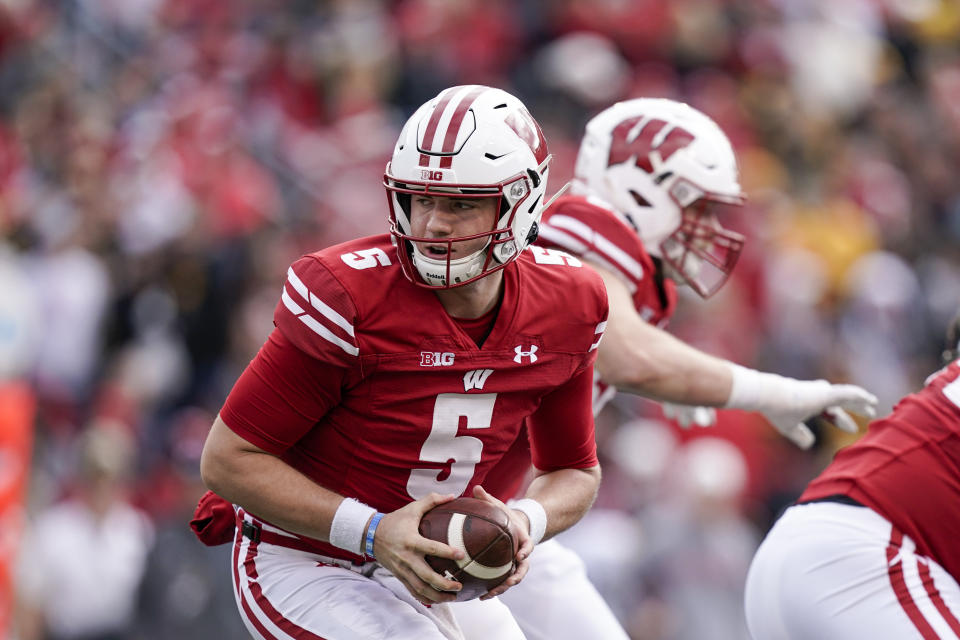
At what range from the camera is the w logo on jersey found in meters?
3.28

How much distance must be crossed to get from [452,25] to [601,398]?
25.4 feet

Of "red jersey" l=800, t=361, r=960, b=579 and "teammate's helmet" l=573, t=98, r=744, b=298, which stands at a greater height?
"teammate's helmet" l=573, t=98, r=744, b=298

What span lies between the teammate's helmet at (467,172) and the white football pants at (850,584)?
112cm

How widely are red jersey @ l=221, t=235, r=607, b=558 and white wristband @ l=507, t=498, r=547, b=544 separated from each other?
159mm

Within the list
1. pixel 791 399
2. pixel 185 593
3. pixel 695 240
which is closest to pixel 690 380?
pixel 791 399

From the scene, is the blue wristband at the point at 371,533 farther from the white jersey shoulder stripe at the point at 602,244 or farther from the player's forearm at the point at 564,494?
the white jersey shoulder stripe at the point at 602,244

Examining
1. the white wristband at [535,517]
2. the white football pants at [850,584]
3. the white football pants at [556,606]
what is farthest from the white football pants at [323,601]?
the white football pants at [850,584]

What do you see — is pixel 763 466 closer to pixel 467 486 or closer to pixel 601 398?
pixel 601 398

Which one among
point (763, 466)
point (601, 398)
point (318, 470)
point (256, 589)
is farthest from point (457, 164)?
point (763, 466)

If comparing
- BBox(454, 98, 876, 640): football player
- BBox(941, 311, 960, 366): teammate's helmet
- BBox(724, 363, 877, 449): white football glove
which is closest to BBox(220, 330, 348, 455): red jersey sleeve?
BBox(454, 98, 876, 640): football player

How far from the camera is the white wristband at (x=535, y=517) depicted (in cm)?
336

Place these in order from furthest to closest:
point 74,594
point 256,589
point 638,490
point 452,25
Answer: point 452,25 → point 638,490 → point 74,594 → point 256,589

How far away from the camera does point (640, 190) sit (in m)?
A: 4.43

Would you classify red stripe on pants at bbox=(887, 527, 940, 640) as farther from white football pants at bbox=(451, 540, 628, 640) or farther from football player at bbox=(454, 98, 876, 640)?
white football pants at bbox=(451, 540, 628, 640)
